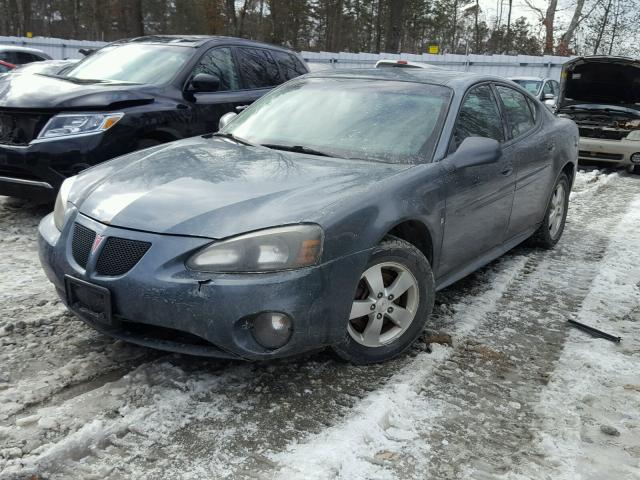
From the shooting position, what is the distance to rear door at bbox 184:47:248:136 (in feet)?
19.2

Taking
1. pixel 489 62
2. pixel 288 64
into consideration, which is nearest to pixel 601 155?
pixel 288 64

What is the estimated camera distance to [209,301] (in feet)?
8.17

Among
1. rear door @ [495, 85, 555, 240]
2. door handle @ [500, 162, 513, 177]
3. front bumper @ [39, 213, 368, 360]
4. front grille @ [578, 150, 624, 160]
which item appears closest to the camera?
front bumper @ [39, 213, 368, 360]

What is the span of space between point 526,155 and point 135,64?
3937 mm

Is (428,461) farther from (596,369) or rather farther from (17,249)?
(17,249)

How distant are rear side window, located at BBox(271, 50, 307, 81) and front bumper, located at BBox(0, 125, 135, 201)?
9.45 ft

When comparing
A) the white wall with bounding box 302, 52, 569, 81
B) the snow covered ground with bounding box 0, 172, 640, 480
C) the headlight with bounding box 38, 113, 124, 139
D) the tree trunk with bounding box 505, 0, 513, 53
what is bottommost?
the snow covered ground with bounding box 0, 172, 640, 480

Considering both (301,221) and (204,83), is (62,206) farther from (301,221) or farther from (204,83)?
(204,83)

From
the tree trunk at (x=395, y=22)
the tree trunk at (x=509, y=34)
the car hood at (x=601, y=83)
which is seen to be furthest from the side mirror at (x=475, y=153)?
the tree trunk at (x=509, y=34)

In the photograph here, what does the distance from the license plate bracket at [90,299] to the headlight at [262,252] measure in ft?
1.44

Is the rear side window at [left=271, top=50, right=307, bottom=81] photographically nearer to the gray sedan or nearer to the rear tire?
the gray sedan

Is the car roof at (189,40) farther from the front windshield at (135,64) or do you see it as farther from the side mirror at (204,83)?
the side mirror at (204,83)

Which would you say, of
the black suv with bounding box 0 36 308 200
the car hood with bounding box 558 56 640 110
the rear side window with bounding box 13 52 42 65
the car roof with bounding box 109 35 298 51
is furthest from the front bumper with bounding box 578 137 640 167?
the rear side window with bounding box 13 52 42 65

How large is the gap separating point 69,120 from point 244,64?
2349mm
